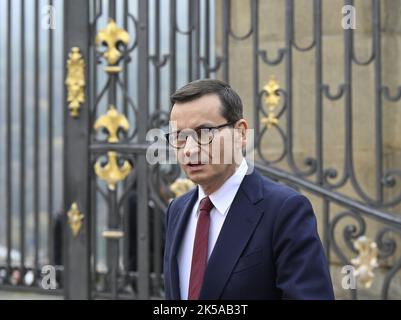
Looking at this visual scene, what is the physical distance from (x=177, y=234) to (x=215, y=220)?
0.38 ft

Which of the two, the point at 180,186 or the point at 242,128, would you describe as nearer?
the point at 242,128

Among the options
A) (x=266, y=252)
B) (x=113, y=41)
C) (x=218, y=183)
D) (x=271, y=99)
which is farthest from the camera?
(x=113, y=41)

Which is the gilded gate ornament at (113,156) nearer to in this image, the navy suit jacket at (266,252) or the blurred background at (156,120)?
the blurred background at (156,120)

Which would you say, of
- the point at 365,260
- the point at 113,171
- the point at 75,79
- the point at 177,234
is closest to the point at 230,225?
the point at 177,234

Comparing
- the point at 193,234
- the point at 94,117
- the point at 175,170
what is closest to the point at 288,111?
the point at 175,170

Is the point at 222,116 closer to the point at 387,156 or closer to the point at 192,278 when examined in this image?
the point at 192,278

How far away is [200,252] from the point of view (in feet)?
7.35

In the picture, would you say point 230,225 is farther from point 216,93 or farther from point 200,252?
point 216,93

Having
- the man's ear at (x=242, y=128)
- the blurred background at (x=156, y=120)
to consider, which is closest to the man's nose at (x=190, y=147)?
the man's ear at (x=242, y=128)

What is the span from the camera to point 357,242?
443 cm

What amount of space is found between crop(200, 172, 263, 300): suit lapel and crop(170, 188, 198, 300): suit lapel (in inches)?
4.5

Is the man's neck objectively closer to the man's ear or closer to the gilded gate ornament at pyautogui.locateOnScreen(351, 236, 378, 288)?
the man's ear

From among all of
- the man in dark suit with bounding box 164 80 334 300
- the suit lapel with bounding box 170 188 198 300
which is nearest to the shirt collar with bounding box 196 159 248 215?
the man in dark suit with bounding box 164 80 334 300

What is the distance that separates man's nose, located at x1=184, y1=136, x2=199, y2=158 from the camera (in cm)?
222
